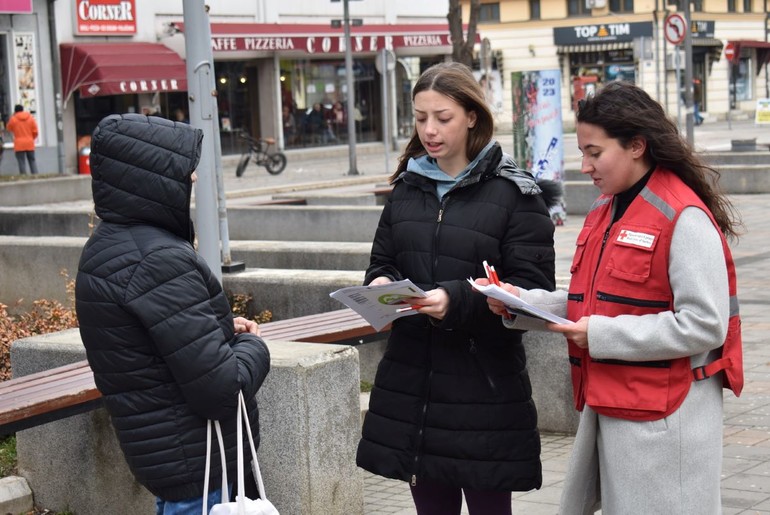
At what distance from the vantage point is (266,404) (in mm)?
5125

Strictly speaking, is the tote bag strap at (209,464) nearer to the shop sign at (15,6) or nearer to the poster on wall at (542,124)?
the poster on wall at (542,124)

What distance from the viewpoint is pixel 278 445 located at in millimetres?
5137

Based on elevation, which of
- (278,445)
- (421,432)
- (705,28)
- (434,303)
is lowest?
(278,445)

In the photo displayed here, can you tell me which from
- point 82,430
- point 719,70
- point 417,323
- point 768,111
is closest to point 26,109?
point 768,111

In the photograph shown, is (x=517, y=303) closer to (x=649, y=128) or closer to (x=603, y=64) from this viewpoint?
(x=649, y=128)

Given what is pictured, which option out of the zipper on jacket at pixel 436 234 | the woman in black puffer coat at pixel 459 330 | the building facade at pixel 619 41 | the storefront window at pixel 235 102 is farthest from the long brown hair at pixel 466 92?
the building facade at pixel 619 41

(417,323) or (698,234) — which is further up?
(698,234)

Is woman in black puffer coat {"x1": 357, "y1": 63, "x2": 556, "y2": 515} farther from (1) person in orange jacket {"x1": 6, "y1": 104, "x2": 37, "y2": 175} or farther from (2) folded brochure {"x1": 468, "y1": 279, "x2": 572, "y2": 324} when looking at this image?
(1) person in orange jacket {"x1": 6, "y1": 104, "x2": 37, "y2": 175}

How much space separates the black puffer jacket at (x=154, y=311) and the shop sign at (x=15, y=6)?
28.3 metres

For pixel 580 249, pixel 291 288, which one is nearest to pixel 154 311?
pixel 580 249

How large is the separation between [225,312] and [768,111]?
115 feet

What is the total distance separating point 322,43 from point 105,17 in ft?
23.4

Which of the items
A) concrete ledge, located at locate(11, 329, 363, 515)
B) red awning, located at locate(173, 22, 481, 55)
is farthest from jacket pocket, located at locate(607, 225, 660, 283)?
red awning, located at locate(173, 22, 481, 55)

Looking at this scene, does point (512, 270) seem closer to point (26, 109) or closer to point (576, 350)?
point (576, 350)
